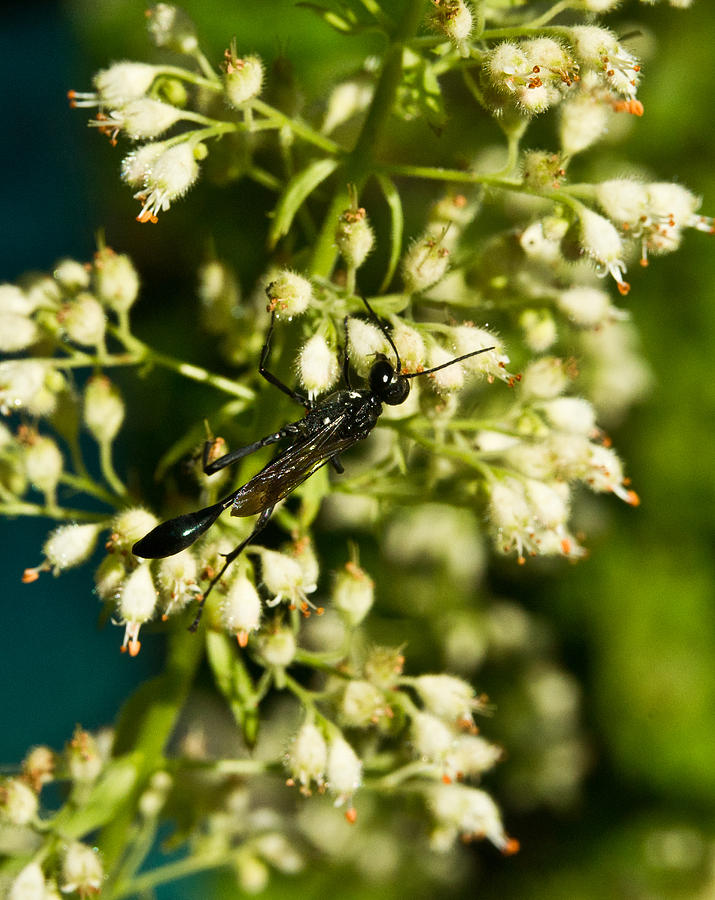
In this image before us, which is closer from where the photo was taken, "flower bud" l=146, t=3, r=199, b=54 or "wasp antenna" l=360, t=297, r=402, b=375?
"wasp antenna" l=360, t=297, r=402, b=375

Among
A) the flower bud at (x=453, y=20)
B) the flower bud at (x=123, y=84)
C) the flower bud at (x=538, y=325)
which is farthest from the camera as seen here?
the flower bud at (x=538, y=325)

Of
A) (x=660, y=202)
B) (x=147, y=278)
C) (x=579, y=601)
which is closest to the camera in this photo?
(x=660, y=202)

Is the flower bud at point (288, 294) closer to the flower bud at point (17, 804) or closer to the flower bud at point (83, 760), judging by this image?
the flower bud at point (83, 760)

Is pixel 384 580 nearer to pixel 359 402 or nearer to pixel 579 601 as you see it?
pixel 579 601

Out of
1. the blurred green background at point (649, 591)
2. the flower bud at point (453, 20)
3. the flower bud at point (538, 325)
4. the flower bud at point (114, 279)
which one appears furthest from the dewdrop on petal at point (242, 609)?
the blurred green background at point (649, 591)

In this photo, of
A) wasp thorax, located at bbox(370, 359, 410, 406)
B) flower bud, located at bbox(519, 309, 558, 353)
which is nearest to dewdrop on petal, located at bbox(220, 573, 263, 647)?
wasp thorax, located at bbox(370, 359, 410, 406)

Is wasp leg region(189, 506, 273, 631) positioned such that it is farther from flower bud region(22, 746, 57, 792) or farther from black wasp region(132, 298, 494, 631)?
flower bud region(22, 746, 57, 792)

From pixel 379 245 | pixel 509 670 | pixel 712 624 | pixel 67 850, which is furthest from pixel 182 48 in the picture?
pixel 712 624
